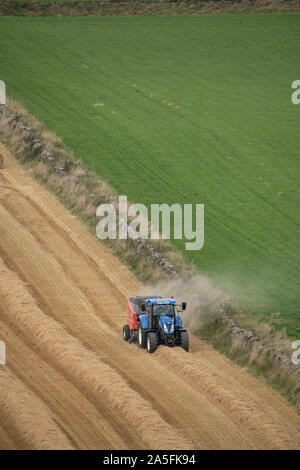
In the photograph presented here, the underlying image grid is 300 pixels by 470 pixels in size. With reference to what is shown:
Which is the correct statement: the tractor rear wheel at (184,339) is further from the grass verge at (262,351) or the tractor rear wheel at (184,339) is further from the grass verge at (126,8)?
the grass verge at (126,8)

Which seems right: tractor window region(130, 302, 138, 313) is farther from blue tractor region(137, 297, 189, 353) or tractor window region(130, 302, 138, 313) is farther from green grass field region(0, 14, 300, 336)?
green grass field region(0, 14, 300, 336)

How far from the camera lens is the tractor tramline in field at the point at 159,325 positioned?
25562 mm

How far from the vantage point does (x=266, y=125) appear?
2031 inches

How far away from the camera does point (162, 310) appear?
2581 cm

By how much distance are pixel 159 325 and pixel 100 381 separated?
3.09 m

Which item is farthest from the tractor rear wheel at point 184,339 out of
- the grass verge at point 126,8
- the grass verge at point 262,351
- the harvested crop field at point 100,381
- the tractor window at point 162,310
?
the grass verge at point 126,8

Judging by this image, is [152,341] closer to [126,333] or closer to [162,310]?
[162,310]

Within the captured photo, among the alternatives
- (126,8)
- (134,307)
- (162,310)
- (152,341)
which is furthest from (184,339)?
(126,8)

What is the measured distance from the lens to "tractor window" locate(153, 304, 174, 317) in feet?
84.5

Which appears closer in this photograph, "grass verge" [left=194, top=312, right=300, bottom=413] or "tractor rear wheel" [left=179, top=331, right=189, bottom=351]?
"grass verge" [left=194, top=312, right=300, bottom=413]

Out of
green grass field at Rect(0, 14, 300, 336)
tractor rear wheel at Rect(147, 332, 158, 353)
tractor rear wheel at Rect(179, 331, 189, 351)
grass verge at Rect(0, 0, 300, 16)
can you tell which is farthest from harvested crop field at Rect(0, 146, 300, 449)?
grass verge at Rect(0, 0, 300, 16)

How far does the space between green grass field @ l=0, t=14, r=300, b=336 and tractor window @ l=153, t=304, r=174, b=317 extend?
564 centimetres

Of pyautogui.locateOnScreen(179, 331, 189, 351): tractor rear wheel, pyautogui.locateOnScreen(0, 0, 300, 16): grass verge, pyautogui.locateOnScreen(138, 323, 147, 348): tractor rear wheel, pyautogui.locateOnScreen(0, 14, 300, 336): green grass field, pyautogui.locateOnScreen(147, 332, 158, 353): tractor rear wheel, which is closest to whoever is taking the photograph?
pyautogui.locateOnScreen(147, 332, 158, 353): tractor rear wheel

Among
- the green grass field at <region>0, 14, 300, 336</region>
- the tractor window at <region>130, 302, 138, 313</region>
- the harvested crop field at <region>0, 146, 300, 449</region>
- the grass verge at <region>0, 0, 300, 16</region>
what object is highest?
the grass verge at <region>0, 0, 300, 16</region>
